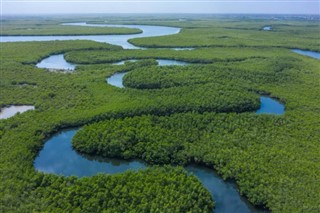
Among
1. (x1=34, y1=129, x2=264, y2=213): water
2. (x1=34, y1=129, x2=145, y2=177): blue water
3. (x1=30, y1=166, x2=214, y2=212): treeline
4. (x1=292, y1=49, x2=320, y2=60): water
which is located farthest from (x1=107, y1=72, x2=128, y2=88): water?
(x1=292, y1=49, x2=320, y2=60): water

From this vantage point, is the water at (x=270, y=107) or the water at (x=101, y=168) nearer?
the water at (x=101, y=168)

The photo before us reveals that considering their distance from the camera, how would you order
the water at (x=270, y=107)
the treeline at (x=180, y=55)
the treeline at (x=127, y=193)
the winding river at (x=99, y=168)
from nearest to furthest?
Answer: 1. the treeline at (x=127, y=193)
2. the winding river at (x=99, y=168)
3. the water at (x=270, y=107)
4. the treeline at (x=180, y=55)

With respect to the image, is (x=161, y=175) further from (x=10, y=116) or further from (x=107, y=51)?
(x=107, y=51)

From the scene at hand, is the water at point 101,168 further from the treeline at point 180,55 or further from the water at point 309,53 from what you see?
the water at point 309,53

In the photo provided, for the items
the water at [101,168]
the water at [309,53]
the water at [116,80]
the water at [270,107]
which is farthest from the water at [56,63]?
the water at [309,53]

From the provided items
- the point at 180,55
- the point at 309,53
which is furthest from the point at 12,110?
the point at 309,53

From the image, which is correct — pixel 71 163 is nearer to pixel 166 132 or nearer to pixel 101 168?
pixel 101 168

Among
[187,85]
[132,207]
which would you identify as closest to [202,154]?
[132,207]
